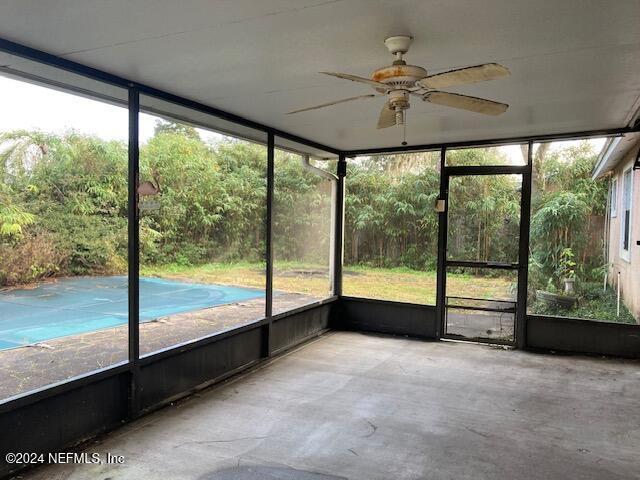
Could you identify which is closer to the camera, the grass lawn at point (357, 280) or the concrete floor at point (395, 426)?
the concrete floor at point (395, 426)

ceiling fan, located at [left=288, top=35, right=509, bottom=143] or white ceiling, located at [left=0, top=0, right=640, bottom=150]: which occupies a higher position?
white ceiling, located at [left=0, top=0, right=640, bottom=150]

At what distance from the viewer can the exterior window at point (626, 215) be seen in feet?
16.7

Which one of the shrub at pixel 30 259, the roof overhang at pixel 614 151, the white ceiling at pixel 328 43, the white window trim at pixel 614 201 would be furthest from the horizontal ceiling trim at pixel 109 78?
the white window trim at pixel 614 201

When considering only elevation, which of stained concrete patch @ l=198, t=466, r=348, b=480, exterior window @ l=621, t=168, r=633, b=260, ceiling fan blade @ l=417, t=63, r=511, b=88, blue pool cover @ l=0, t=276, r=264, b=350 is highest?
ceiling fan blade @ l=417, t=63, r=511, b=88

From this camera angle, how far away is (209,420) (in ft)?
10.3

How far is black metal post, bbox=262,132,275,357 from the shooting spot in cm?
466

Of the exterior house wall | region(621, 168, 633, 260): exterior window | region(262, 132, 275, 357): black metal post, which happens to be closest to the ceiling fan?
region(262, 132, 275, 357): black metal post

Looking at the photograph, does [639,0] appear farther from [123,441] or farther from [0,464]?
Answer: [0,464]

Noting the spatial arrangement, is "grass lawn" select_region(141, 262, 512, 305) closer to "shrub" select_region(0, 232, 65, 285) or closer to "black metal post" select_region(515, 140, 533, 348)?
"black metal post" select_region(515, 140, 533, 348)

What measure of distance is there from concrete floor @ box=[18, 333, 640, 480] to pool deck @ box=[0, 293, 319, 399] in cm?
60

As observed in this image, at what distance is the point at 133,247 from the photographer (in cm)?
320

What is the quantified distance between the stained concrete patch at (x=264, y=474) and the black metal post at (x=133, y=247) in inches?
40.8

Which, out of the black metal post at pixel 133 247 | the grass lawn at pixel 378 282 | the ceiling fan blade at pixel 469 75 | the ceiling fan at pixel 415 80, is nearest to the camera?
the ceiling fan blade at pixel 469 75

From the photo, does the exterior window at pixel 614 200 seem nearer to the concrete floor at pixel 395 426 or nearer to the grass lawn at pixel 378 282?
the grass lawn at pixel 378 282
